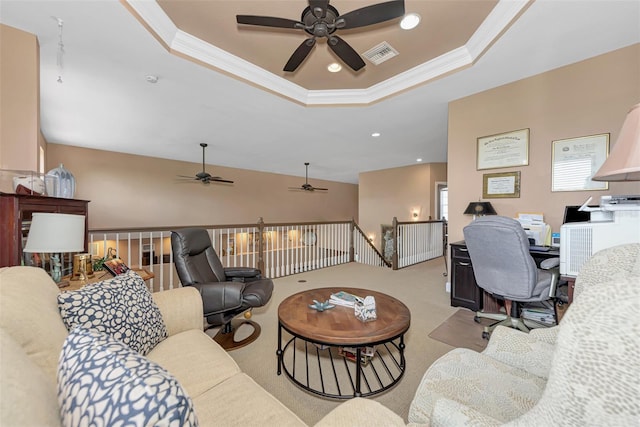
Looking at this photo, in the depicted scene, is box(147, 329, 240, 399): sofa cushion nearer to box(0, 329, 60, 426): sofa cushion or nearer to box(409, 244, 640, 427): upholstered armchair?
box(0, 329, 60, 426): sofa cushion

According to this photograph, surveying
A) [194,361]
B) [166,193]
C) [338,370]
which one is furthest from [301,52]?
[166,193]

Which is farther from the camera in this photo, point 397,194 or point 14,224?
point 397,194

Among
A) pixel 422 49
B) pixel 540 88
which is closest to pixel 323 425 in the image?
pixel 422 49

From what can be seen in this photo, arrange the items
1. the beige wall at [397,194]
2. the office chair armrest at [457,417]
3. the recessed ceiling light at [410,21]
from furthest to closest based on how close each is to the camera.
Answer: the beige wall at [397,194]
the recessed ceiling light at [410,21]
the office chair armrest at [457,417]

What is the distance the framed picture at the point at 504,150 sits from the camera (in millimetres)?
2870

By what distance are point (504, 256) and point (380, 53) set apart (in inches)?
90.3

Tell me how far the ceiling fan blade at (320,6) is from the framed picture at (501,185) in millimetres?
2747

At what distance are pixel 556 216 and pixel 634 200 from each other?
3.81 ft

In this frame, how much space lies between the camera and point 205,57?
256cm

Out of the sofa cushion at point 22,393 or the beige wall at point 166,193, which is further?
the beige wall at point 166,193

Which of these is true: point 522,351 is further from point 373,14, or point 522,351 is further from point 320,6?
point 320,6

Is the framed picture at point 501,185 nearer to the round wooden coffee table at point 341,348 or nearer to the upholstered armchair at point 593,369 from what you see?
the round wooden coffee table at point 341,348

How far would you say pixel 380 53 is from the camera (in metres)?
2.59

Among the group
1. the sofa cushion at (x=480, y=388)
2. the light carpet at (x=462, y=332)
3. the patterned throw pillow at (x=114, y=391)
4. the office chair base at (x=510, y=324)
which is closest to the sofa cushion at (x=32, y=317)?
the patterned throw pillow at (x=114, y=391)
